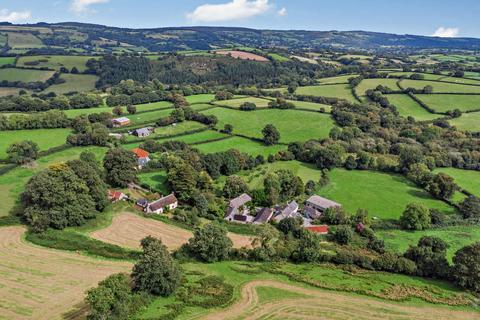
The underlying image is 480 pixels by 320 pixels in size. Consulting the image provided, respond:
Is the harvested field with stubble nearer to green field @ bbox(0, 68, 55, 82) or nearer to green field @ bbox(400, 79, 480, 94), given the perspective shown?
green field @ bbox(400, 79, 480, 94)

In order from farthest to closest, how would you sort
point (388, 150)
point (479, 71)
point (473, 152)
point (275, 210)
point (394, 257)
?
point (479, 71), point (388, 150), point (473, 152), point (275, 210), point (394, 257)

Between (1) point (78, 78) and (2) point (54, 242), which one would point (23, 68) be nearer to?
(1) point (78, 78)

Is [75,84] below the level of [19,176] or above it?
above

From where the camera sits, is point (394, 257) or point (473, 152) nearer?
point (394, 257)

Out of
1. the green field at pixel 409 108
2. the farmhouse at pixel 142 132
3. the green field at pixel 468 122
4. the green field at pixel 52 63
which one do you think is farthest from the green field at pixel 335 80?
the green field at pixel 52 63

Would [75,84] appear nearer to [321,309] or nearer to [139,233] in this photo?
[139,233]

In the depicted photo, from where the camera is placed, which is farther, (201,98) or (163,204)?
(201,98)

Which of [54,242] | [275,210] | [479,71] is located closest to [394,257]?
[275,210]

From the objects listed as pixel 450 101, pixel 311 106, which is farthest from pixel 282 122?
pixel 450 101
